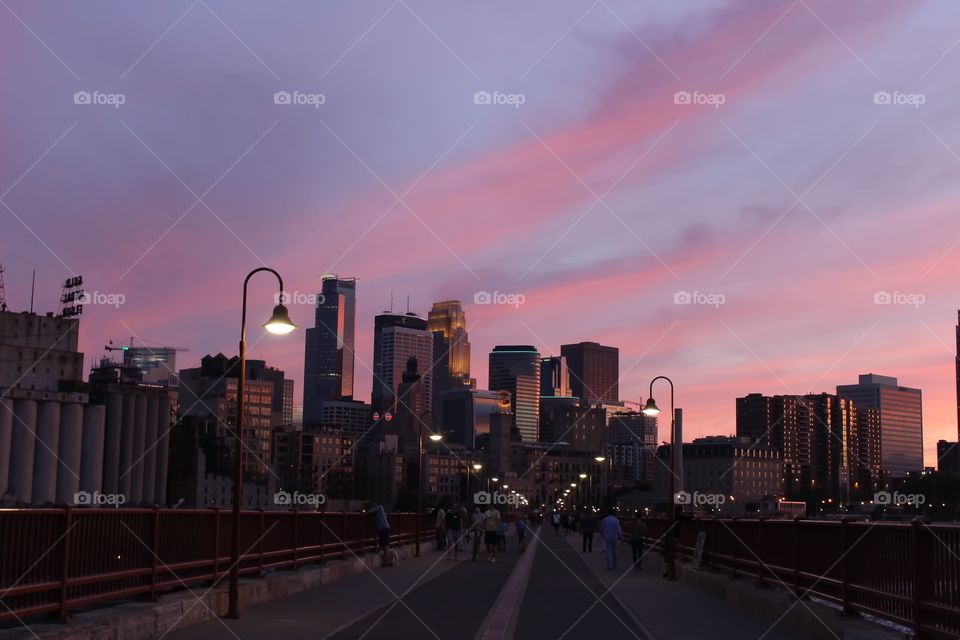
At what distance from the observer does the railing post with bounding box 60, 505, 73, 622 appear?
13094mm

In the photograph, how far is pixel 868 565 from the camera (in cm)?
1428

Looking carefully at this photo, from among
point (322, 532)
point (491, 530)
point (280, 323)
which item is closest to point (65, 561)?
point (280, 323)

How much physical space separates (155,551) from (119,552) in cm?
125

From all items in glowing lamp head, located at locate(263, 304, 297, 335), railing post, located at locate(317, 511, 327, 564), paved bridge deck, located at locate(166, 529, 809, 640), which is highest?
glowing lamp head, located at locate(263, 304, 297, 335)

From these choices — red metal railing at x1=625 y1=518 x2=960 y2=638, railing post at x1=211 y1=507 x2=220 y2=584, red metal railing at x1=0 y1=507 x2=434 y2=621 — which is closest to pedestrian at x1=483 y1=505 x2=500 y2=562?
red metal railing at x1=0 y1=507 x2=434 y2=621

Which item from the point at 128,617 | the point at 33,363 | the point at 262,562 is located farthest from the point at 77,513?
the point at 33,363

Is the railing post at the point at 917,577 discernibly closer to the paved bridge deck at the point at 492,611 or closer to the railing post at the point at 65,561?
the paved bridge deck at the point at 492,611

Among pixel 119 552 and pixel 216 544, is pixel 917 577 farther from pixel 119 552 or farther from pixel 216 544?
pixel 216 544

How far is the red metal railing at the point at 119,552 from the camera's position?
41.3 feet

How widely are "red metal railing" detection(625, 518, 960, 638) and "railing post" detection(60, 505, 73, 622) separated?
9.07 meters

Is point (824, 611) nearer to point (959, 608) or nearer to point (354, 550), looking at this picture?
point (959, 608)

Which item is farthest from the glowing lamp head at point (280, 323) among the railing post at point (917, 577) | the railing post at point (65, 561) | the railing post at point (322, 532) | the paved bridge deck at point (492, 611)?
the railing post at point (917, 577)

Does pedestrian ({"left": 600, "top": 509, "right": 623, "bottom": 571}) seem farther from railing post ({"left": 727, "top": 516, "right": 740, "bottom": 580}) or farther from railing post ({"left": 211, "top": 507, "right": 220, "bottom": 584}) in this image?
railing post ({"left": 211, "top": 507, "right": 220, "bottom": 584})

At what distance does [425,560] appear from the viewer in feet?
131
